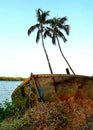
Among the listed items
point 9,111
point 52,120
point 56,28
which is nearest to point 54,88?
point 9,111

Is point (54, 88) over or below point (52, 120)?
over

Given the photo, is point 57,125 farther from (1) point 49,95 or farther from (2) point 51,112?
(1) point 49,95

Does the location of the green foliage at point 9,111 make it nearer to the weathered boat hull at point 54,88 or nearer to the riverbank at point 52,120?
the weathered boat hull at point 54,88

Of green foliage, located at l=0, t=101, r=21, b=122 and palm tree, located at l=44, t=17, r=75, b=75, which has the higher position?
palm tree, located at l=44, t=17, r=75, b=75

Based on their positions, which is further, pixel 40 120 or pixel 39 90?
pixel 39 90

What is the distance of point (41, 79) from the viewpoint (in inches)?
637

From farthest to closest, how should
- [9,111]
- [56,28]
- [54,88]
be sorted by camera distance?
1. [56,28]
2. [54,88]
3. [9,111]

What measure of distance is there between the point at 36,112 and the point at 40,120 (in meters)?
0.69

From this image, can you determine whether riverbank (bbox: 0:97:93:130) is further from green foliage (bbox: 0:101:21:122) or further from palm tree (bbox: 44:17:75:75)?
palm tree (bbox: 44:17:75:75)

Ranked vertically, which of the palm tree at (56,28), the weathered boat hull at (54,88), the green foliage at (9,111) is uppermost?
the palm tree at (56,28)

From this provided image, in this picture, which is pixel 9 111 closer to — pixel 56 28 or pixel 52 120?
pixel 52 120

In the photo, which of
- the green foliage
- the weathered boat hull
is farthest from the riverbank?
the weathered boat hull

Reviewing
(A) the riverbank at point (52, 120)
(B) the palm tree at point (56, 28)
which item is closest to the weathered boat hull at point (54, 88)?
(A) the riverbank at point (52, 120)

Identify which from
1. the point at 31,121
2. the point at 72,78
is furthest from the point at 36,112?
the point at 72,78
